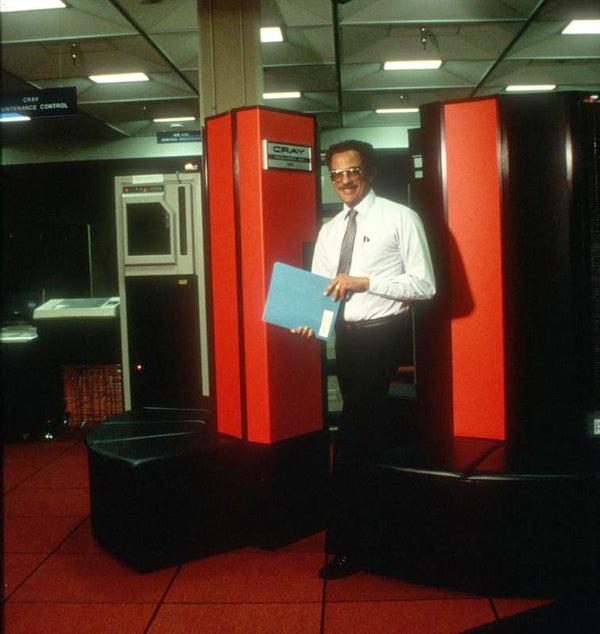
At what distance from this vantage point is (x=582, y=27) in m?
5.85

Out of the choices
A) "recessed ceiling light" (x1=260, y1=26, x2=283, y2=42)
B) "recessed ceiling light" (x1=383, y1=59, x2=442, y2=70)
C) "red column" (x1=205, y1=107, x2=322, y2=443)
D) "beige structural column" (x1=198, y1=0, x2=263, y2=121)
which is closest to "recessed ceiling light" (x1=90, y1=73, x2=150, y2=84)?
"recessed ceiling light" (x1=260, y1=26, x2=283, y2=42)

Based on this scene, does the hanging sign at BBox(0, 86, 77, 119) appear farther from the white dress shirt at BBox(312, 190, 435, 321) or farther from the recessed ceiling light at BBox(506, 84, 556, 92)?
the recessed ceiling light at BBox(506, 84, 556, 92)

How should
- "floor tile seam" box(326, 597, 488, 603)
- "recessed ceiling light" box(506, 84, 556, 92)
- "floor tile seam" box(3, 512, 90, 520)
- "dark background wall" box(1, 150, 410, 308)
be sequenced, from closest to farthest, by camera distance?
"floor tile seam" box(326, 597, 488, 603) < "floor tile seam" box(3, 512, 90, 520) < "recessed ceiling light" box(506, 84, 556, 92) < "dark background wall" box(1, 150, 410, 308)

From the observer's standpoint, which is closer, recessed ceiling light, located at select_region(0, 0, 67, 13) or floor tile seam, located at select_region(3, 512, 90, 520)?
floor tile seam, located at select_region(3, 512, 90, 520)

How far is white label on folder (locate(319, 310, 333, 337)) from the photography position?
2.21 m

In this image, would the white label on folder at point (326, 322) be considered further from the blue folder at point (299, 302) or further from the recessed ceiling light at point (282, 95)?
the recessed ceiling light at point (282, 95)

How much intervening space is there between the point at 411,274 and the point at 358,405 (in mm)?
513

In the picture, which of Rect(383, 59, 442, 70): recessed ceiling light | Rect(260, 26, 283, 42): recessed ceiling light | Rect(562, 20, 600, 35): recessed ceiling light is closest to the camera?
Rect(260, 26, 283, 42): recessed ceiling light

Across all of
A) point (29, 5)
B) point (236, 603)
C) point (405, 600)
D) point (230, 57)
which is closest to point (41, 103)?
point (29, 5)

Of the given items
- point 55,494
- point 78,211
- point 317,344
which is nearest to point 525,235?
point 317,344

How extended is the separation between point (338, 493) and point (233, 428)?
53 centimetres

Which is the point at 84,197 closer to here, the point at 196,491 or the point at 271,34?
the point at 271,34

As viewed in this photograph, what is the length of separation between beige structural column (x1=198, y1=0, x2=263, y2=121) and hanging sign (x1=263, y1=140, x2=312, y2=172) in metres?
0.75

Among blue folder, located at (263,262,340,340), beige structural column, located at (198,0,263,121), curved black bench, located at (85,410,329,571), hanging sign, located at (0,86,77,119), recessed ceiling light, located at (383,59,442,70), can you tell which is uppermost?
recessed ceiling light, located at (383,59,442,70)
